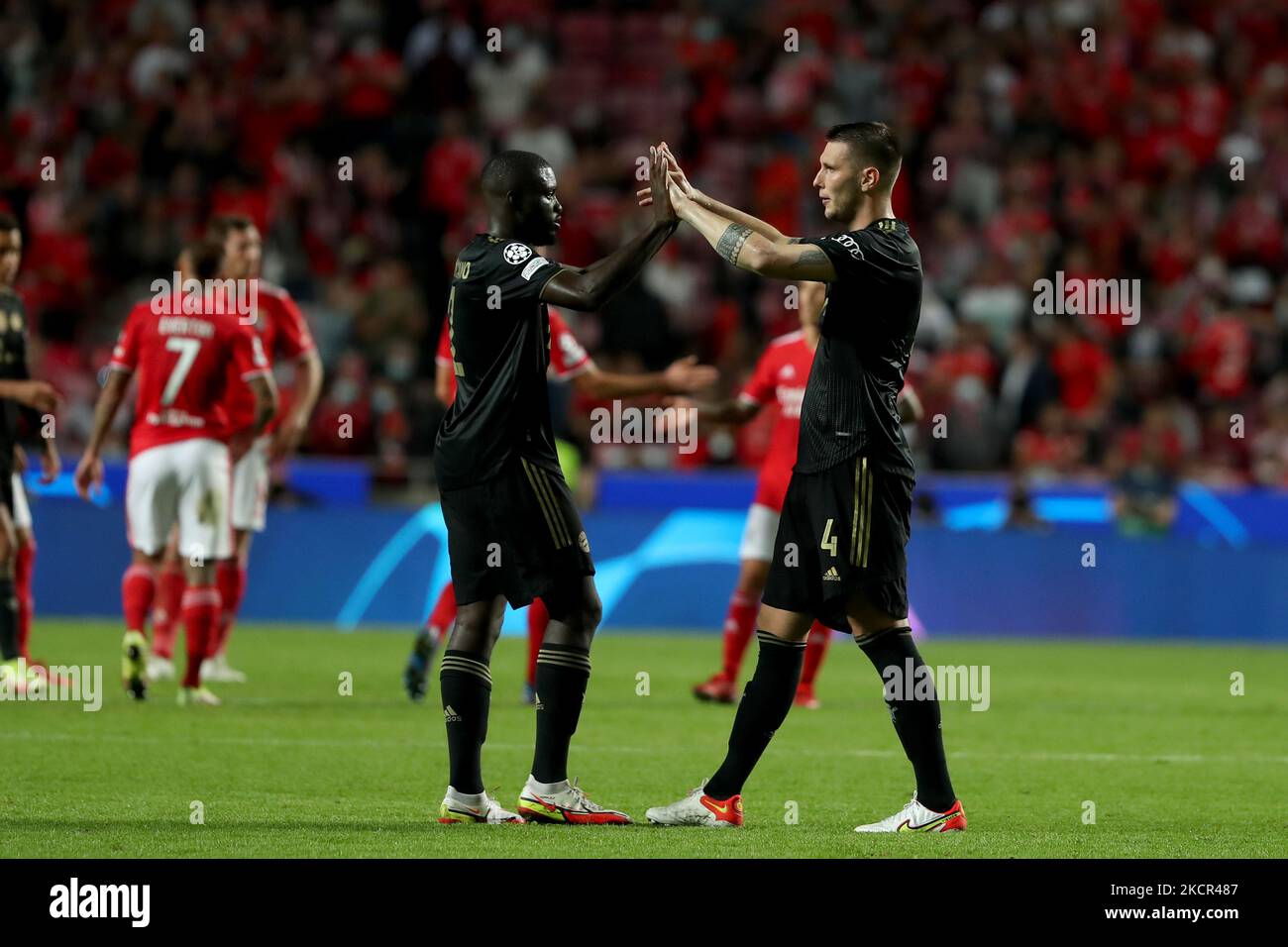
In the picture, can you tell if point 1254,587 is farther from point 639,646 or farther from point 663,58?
point 663,58

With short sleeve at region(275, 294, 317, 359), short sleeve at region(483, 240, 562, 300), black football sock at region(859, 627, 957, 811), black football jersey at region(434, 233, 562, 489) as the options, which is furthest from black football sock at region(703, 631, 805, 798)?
short sleeve at region(275, 294, 317, 359)

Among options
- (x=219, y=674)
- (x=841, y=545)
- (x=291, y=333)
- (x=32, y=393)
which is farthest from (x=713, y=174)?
(x=841, y=545)

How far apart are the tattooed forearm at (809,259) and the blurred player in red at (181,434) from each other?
4890 millimetres

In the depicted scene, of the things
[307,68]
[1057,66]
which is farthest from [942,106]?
[307,68]

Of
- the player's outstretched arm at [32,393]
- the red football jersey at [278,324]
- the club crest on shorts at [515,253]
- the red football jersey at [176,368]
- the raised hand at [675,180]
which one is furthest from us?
the red football jersey at [278,324]

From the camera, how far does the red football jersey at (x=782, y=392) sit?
10.8 metres

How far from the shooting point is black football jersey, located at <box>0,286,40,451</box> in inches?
417

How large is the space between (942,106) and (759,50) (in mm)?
2177

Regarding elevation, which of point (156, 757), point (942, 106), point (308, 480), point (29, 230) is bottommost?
point (156, 757)

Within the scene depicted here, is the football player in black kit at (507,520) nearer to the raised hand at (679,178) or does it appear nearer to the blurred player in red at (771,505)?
the raised hand at (679,178)

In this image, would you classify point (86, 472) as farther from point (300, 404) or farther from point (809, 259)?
point (809, 259)

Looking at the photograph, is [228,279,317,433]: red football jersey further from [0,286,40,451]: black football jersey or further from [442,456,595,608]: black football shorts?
[442,456,595,608]: black football shorts

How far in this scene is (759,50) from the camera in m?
22.5

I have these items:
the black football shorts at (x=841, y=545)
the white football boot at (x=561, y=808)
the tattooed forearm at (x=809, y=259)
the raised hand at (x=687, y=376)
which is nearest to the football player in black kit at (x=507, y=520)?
the white football boot at (x=561, y=808)
